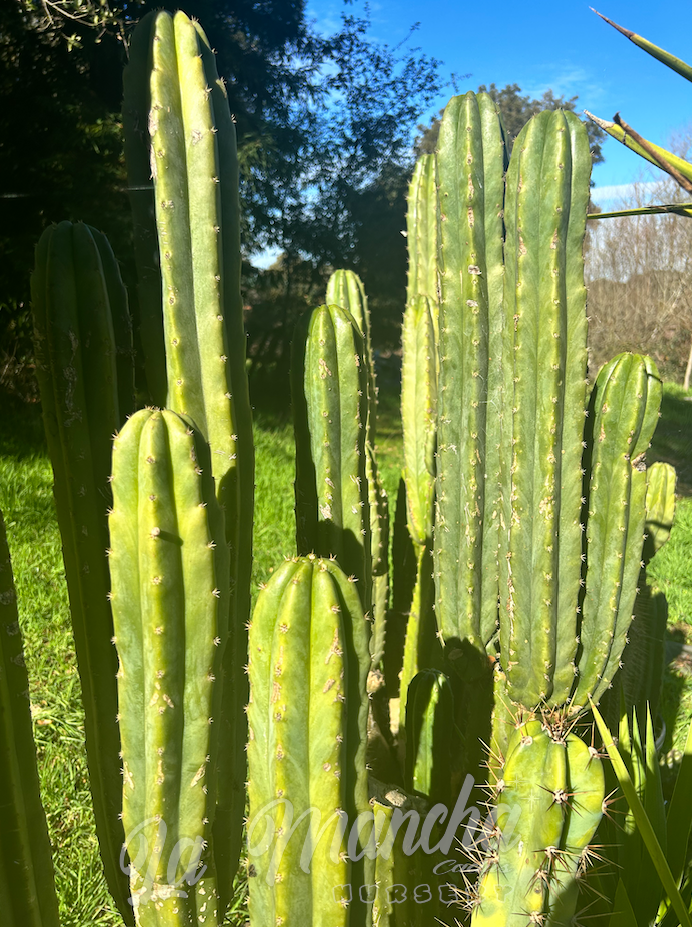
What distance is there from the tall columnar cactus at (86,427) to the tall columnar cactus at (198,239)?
0.13 m

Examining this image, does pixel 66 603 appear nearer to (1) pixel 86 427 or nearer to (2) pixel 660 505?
(1) pixel 86 427

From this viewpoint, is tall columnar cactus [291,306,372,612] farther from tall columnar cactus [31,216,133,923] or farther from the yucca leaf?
the yucca leaf

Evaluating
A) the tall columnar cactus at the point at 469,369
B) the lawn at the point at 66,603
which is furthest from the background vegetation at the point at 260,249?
the tall columnar cactus at the point at 469,369

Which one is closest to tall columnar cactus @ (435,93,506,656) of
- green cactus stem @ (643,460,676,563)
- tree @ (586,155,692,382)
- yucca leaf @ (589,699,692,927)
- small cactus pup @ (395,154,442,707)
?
small cactus pup @ (395,154,442,707)

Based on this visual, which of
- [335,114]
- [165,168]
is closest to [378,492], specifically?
[165,168]

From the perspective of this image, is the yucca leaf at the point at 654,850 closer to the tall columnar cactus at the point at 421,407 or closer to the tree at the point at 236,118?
the tall columnar cactus at the point at 421,407

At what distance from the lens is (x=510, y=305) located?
5.41 ft

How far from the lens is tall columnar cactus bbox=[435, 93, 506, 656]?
1.75 metres

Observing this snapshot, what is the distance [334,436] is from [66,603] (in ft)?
9.29

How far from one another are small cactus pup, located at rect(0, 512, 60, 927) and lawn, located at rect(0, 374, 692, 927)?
39.1 inches

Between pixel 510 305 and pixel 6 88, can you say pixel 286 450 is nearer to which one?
pixel 6 88

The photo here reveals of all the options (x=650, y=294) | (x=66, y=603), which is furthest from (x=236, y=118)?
(x=650, y=294)

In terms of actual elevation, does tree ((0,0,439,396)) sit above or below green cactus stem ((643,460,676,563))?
above

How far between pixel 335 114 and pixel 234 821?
470 inches
